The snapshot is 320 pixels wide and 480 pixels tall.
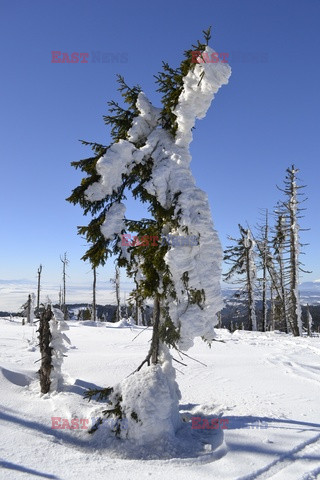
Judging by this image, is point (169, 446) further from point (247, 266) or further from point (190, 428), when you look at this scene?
point (247, 266)

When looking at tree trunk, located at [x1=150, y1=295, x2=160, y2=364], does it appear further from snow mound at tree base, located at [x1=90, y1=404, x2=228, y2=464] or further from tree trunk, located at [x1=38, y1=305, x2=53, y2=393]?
tree trunk, located at [x1=38, y1=305, x2=53, y2=393]

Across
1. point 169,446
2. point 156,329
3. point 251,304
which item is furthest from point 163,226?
point 251,304

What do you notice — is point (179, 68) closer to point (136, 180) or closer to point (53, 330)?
point (136, 180)

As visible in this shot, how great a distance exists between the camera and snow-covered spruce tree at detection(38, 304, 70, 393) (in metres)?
8.65

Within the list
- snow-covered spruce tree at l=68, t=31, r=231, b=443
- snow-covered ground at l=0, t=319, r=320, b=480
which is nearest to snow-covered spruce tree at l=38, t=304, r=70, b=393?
snow-covered ground at l=0, t=319, r=320, b=480

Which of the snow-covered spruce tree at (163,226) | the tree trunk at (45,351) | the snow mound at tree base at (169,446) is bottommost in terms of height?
the snow mound at tree base at (169,446)

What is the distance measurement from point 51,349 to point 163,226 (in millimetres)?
4852

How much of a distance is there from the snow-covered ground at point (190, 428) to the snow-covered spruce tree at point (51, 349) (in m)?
0.41

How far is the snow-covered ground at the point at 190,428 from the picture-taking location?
5023 millimetres

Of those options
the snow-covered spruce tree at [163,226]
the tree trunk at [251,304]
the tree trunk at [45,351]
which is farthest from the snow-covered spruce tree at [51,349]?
the tree trunk at [251,304]

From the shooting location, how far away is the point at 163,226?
7309 millimetres

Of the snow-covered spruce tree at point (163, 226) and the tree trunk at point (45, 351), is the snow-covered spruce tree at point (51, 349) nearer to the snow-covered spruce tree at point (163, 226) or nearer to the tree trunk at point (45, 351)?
the tree trunk at point (45, 351)

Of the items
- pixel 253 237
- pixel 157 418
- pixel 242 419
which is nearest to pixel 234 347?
pixel 242 419

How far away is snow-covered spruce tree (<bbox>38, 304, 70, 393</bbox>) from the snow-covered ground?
0.41m
